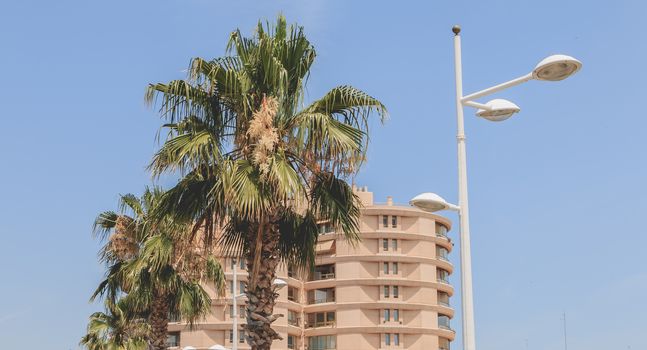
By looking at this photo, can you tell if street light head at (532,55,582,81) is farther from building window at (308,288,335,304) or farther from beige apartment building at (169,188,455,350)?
building window at (308,288,335,304)

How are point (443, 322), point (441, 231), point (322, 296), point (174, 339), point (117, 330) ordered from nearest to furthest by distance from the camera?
point (117, 330)
point (174, 339)
point (322, 296)
point (443, 322)
point (441, 231)

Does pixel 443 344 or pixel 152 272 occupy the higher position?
pixel 443 344

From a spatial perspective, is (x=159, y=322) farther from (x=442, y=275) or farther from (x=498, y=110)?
(x=442, y=275)

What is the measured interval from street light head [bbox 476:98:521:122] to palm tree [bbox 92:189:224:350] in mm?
13462

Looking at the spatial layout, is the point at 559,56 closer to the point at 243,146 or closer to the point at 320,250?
the point at 243,146

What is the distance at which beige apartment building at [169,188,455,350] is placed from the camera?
99438 mm

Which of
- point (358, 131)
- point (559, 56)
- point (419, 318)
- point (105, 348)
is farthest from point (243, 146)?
point (419, 318)

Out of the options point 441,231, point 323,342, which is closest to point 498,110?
point 323,342

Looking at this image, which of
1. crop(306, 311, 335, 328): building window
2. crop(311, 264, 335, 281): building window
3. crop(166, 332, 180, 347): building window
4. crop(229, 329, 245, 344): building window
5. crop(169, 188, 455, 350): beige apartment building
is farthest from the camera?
crop(311, 264, 335, 281): building window

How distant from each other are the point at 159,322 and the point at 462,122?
16613 millimetres

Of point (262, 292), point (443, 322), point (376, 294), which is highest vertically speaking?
point (376, 294)

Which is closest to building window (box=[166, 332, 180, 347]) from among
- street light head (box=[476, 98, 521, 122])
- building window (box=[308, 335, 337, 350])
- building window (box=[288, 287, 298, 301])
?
building window (box=[288, 287, 298, 301])

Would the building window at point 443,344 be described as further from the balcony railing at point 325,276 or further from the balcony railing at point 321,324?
the balcony railing at point 325,276

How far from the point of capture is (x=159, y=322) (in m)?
29.8
